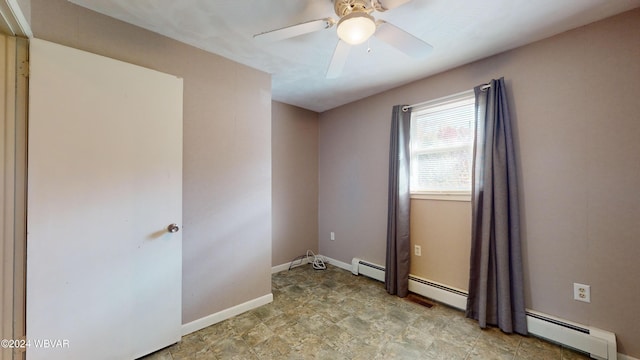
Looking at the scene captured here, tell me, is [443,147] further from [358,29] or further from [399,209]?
[358,29]

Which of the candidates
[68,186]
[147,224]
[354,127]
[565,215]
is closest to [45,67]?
[68,186]

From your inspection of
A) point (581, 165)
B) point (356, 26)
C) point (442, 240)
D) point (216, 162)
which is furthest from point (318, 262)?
point (356, 26)

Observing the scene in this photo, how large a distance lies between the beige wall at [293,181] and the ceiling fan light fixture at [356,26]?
2144 mm

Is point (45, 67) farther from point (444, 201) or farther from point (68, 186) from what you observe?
point (444, 201)

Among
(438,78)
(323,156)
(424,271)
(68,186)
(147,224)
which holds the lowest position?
(424,271)

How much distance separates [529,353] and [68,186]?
3.22 meters

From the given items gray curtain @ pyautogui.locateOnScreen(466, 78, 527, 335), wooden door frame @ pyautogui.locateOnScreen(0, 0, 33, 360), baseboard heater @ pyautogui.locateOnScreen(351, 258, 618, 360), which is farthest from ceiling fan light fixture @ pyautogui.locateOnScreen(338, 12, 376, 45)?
baseboard heater @ pyautogui.locateOnScreen(351, 258, 618, 360)

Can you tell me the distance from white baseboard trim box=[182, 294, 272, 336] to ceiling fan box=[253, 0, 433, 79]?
2.18m

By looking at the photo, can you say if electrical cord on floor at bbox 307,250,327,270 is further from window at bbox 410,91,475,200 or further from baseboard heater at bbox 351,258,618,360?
window at bbox 410,91,475,200

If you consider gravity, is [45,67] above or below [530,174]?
above

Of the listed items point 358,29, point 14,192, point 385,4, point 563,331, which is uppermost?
point 385,4

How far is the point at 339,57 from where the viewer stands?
1.65m

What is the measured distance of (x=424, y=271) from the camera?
8.53 feet

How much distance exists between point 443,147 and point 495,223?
0.88 meters
